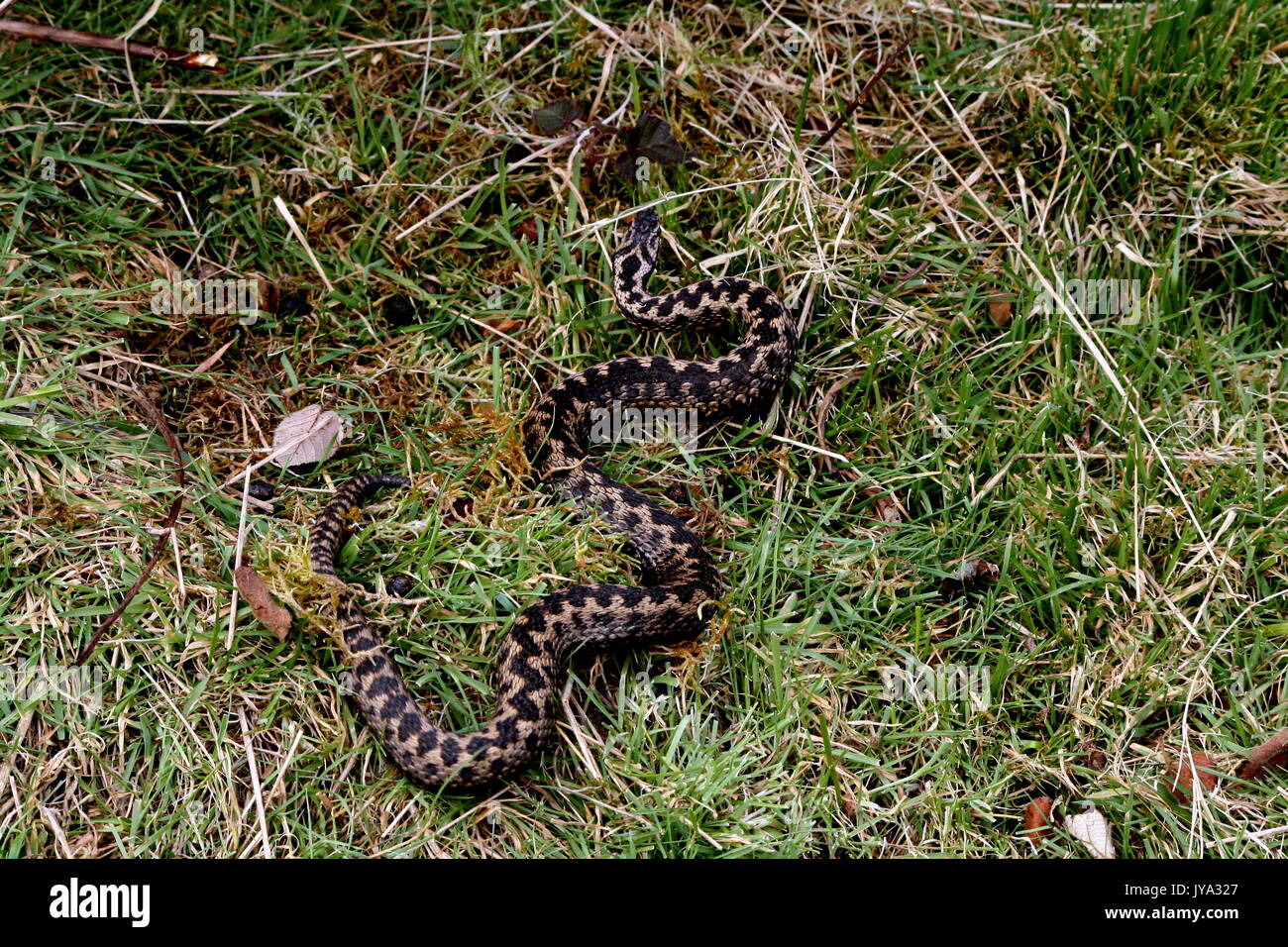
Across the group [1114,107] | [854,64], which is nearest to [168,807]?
[854,64]

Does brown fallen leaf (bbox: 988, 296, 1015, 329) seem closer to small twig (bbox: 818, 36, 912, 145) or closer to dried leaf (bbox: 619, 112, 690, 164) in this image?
small twig (bbox: 818, 36, 912, 145)

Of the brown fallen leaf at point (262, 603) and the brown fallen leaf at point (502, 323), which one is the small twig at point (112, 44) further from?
the brown fallen leaf at point (262, 603)

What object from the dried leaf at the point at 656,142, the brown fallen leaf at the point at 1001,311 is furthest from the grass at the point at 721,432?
the dried leaf at the point at 656,142

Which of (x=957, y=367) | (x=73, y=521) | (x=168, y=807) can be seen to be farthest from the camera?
(x=957, y=367)

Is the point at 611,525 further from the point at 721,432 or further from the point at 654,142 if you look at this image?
the point at 654,142

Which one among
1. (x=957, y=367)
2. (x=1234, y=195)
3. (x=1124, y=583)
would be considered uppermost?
(x=1234, y=195)

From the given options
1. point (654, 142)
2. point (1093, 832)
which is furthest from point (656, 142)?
point (1093, 832)

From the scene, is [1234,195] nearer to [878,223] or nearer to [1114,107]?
[1114,107]
